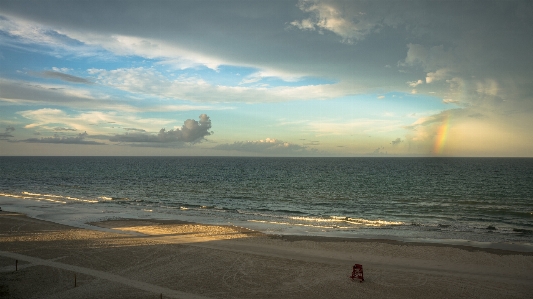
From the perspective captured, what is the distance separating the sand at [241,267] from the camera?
16188 millimetres

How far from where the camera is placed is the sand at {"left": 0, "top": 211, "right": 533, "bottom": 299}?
16.2 m

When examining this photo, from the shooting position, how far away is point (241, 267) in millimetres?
19625

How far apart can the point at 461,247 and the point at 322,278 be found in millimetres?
12081

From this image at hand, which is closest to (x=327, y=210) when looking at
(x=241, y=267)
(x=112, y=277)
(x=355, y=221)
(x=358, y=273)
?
(x=355, y=221)

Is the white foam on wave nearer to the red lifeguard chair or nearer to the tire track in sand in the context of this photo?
the red lifeguard chair

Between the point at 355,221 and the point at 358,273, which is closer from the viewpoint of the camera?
the point at 358,273

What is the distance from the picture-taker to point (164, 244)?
24359 millimetres

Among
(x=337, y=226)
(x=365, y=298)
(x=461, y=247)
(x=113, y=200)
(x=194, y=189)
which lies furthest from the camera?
(x=194, y=189)

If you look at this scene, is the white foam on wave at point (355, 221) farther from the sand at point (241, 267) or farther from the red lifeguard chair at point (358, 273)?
the red lifeguard chair at point (358, 273)

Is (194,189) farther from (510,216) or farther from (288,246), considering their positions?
(510,216)

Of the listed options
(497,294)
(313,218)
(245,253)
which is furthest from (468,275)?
(313,218)

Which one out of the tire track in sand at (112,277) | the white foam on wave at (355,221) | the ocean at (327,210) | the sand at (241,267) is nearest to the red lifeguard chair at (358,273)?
the sand at (241,267)

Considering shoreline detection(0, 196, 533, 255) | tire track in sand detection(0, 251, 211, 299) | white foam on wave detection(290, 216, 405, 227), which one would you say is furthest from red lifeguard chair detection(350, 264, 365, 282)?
white foam on wave detection(290, 216, 405, 227)

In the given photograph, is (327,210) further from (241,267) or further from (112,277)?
(112,277)
